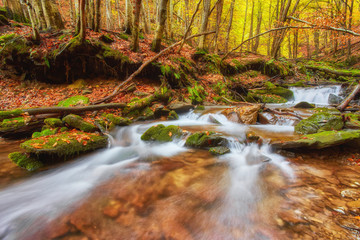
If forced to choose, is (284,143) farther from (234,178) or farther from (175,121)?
(175,121)

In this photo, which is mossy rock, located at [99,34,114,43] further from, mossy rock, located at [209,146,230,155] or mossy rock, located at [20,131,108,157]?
mossy rock, located at [209,146,230,155]

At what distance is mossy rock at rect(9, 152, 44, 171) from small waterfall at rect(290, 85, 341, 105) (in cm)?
1259

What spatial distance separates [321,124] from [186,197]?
4291mm

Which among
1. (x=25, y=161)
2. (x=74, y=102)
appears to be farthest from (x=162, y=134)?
(x=74, y=102)

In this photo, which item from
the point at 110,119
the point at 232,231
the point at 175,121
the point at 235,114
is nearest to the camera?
the point at 232,231

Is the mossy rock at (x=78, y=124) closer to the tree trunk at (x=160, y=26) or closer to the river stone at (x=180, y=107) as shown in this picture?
the river stone at (x=180, y=107)

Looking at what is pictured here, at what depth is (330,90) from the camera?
32.9 feet

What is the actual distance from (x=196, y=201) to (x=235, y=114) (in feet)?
14.9

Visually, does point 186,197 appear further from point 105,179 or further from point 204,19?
point 204,19

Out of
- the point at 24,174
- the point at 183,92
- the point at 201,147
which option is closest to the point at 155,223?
the point at 201,147

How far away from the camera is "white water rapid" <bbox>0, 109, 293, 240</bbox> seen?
92.7 inches

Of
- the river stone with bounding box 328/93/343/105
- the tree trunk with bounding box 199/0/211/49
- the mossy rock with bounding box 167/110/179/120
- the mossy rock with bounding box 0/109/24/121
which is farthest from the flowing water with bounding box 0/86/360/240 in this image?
the tree trunk with bounding box 199/0/211/49

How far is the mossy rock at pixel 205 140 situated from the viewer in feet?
14.8

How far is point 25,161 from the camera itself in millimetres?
3443
